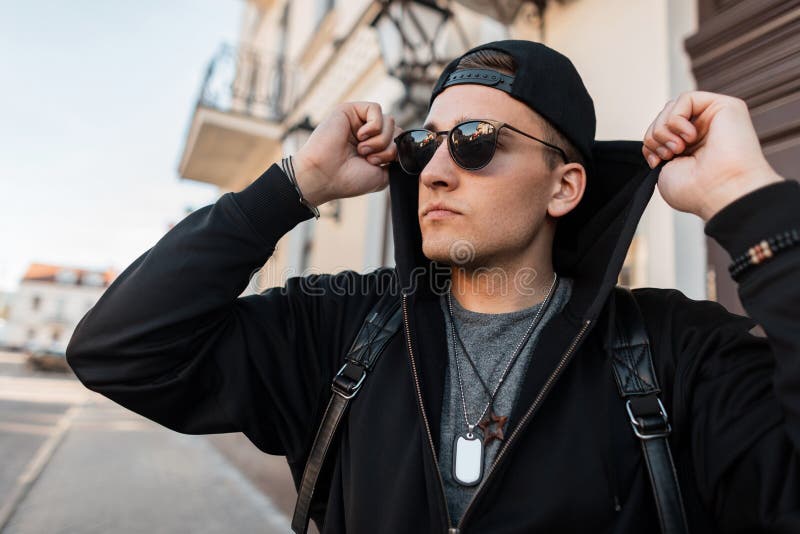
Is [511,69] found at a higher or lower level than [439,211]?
higher

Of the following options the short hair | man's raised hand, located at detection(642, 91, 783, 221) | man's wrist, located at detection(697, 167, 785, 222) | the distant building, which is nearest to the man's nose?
the short hair

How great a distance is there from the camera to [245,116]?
8.39 m

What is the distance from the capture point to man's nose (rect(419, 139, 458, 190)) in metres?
1.49

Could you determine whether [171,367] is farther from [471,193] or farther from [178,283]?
[471,193]

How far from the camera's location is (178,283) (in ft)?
4.21

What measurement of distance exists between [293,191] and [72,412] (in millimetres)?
11766

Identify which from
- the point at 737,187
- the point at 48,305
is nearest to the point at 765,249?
the point at 737,187

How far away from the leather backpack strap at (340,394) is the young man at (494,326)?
33 millimetres

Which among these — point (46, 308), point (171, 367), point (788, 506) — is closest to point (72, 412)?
point (171, 367)

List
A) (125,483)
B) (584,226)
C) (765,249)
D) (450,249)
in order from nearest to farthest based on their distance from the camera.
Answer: (765,249) → (450,249) → (584,226) → (125,483)

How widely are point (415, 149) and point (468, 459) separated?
2.95 ft

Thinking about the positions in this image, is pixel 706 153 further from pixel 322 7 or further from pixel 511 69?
pixel 322 7

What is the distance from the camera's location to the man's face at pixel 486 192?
1.47 metres

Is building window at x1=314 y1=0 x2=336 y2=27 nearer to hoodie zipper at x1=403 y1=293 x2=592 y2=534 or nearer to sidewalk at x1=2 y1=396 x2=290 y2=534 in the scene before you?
sidewalk at x1=2 y1=396 x2=290 y2=534
